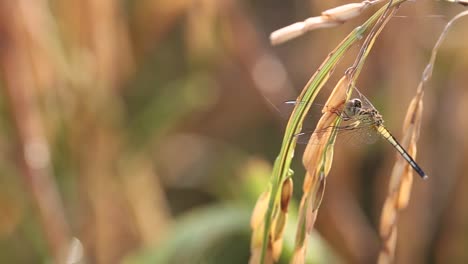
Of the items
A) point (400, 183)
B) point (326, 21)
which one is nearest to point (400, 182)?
point (400, 183)

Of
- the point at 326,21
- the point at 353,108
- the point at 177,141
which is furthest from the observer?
the point at 177,141

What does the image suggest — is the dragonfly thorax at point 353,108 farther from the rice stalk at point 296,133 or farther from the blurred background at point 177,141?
the blurred background at point 177,141

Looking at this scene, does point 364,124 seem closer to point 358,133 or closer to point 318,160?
A: point 358,133

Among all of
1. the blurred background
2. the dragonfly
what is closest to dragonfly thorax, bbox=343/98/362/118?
the dragonfly

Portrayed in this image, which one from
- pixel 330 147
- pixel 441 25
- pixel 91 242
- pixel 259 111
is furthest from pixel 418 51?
pixel 330 147

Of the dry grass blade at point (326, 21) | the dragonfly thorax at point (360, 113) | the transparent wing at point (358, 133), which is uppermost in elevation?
the dry grass blade at point (326, 21)

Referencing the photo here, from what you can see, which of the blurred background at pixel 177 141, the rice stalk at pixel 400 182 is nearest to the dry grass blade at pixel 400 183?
the rice stalk at pixel 400 182

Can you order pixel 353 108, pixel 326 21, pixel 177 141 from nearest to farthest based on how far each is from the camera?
pixel 326 21, pixel 353 108, pixel 177 141
